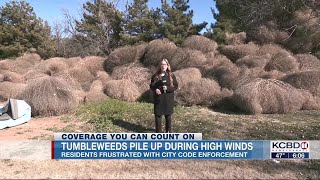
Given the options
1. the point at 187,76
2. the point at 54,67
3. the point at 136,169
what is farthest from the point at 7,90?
the point at 136,169

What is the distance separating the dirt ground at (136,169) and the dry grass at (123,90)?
639 cm

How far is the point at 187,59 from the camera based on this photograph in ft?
46.5

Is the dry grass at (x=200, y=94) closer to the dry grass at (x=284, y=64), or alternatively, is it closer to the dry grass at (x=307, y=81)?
the dry grass at (x=307, y=81)

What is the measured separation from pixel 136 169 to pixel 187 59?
918cm

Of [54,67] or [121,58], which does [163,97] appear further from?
[54,67]

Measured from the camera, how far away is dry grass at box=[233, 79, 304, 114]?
985 centimetres

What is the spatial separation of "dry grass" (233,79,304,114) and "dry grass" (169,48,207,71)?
4.17 meters

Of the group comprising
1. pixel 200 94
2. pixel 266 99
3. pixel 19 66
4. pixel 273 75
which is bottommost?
pixel 266 99

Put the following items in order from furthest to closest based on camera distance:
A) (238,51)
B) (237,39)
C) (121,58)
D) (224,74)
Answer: (237,39) → (121,58) → (238,51) → (224,74)

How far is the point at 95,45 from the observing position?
28203 mm

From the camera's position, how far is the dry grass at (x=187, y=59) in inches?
554

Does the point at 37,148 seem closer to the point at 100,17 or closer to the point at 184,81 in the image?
the point at 184,81

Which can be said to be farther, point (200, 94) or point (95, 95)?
point (95, 95)

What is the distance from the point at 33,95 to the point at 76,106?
124 centimetres
